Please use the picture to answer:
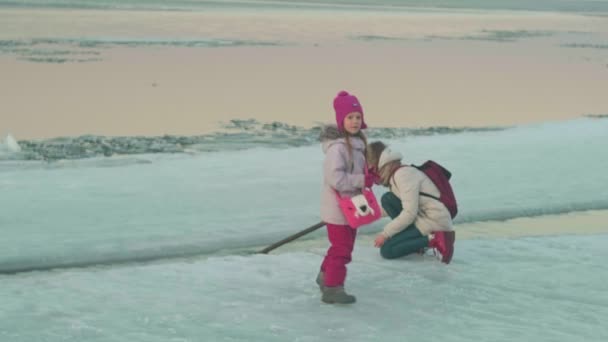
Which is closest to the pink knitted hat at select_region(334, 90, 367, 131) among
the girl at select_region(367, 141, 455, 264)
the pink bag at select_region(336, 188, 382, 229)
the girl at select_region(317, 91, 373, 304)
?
the girl at select_region(317, 91, 373, 304)

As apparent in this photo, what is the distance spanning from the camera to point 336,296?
207 inches

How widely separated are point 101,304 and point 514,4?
6309cm

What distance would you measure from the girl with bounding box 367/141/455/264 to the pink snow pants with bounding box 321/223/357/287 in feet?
1.84

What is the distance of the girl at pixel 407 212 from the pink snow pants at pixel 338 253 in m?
0.56

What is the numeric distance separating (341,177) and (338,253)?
370 millimetres

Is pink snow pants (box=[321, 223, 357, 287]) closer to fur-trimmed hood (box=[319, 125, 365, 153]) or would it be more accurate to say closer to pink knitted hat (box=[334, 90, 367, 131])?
fur-trimmed hood (box=[319, 125, 365, 153])

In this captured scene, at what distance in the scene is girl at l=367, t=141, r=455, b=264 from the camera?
5855 millimetres

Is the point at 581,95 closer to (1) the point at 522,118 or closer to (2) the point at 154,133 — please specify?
(1) the point at 522,118

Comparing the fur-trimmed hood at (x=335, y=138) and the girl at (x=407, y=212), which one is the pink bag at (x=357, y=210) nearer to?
the fur-trimmed hood at (x=335, y=138)

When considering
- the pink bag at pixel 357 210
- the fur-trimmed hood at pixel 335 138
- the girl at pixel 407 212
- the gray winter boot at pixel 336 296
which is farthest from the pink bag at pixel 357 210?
the girl at pixel 407 212

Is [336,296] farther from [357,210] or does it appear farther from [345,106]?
[345,106]

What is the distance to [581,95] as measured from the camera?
19.0 metres

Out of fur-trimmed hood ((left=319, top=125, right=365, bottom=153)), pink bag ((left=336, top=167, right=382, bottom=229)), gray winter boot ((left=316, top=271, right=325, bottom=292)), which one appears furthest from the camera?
gray winter boot ((left=316, top=271, right=325, bottom=292))

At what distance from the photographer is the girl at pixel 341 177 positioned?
5.12 metres
